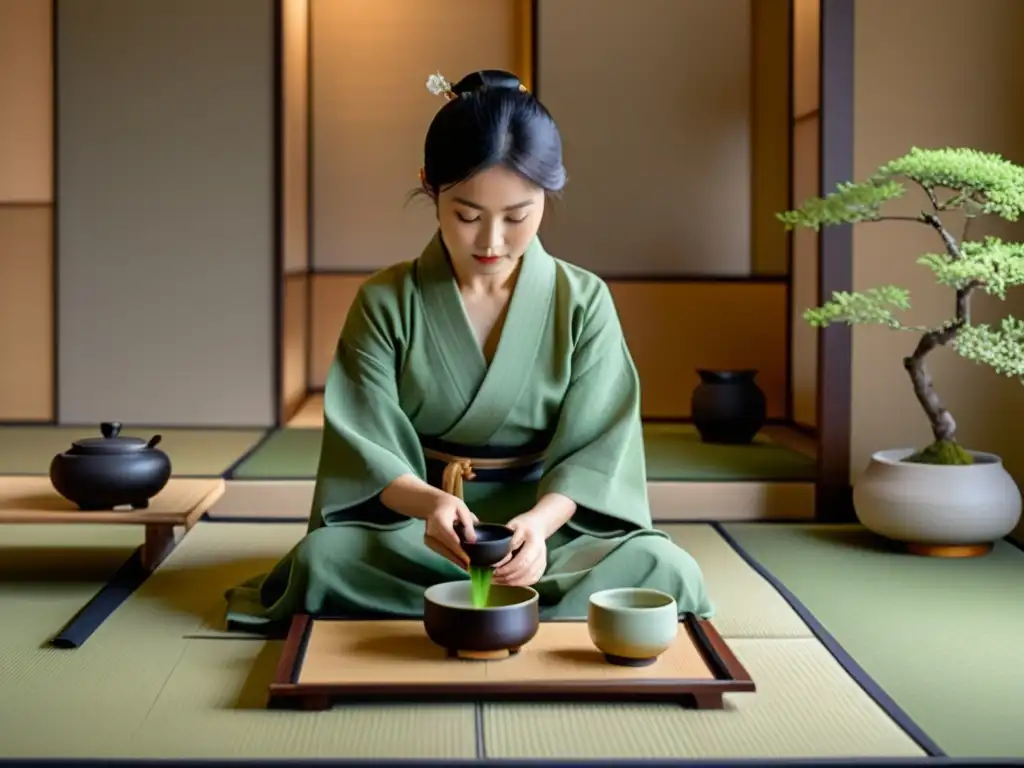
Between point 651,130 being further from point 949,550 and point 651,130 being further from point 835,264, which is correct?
point 949,550

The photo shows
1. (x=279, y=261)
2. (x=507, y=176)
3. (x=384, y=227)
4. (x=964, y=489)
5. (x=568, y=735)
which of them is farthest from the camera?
(x=384, y=227)

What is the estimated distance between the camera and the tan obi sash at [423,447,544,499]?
125 inches

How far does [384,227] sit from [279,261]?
1269mm

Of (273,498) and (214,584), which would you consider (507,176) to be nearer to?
(214,584)

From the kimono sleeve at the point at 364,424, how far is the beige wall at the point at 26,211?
3.10 metres

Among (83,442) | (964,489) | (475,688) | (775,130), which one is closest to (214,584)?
(83,442)

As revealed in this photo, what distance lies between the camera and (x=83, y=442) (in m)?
3.62

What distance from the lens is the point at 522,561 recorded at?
279 cm

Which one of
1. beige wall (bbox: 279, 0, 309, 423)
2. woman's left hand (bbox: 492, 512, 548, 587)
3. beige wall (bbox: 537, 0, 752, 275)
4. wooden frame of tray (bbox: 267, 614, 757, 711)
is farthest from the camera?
beige wall (bbox: 537, 0, 752, 275)

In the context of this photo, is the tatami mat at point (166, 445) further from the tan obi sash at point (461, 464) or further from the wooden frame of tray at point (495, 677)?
the wooden frame of tray at point (495, 677)

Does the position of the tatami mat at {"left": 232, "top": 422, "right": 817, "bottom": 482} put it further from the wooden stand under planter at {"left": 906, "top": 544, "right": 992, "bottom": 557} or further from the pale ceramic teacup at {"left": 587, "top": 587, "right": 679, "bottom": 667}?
the pale ceramic teacup at {"left": 587, "top": 587, "right": 679, "bottom": 667}

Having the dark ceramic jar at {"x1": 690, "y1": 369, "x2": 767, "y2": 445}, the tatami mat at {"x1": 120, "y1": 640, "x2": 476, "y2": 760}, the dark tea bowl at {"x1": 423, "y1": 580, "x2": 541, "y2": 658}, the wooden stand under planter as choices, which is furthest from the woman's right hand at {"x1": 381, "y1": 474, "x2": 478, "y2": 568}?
the dark ceramic jar at {"x1": 690, "y1": 369, "x2": 767, "y2": 445}

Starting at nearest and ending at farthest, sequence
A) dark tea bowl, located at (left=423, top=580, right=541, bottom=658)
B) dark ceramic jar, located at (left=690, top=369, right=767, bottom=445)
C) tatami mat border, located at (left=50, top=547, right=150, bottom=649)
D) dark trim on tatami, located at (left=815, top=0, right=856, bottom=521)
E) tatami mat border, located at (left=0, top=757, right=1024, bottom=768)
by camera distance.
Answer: tatami mat border, located at (left=0, top=757, right=1024, bottom=768) → dark tea bowl, located at (left=423, top=580, right=541, bottom=658) → tatami mat border, located at (left=50, top=547, right=150, bottom=649) → dark trim on tatami, located at (left=815, top=0, right=856, bottom=521) → dark ceramic jar, located at (left=690, top=369, right=767, bottom=445)

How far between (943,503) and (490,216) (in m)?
1.77
